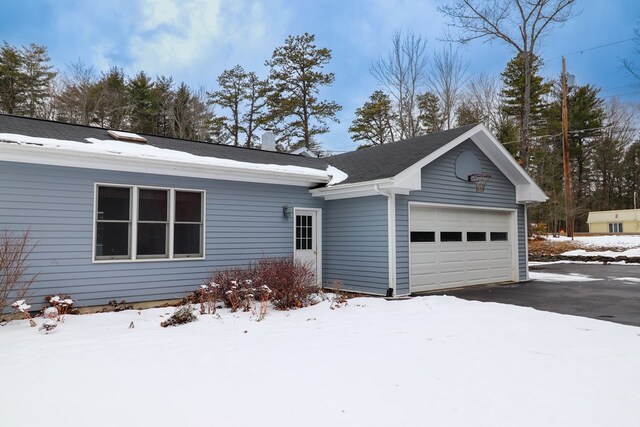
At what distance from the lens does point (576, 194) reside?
1464 inches

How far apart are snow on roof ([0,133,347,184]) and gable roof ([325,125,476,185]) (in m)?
0.65

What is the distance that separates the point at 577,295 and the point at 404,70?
19026 millimetres

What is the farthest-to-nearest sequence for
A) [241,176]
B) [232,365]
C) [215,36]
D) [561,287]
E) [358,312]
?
[215,36] < [561,287] < [241,176] < [358,312] < [232,365]

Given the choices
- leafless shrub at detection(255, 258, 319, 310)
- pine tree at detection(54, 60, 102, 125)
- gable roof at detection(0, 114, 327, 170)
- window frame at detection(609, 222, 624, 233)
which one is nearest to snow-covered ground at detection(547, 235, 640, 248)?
window frame at detection(609, 222, 624, 233)

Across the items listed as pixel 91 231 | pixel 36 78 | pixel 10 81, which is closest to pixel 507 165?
pixel 91 231

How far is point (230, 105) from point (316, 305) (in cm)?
2338

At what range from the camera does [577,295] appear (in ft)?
31.9

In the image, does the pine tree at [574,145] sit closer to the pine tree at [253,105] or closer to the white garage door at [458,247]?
the white garage door at [458,247]

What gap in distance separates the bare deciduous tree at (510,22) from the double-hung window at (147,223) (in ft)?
56.5

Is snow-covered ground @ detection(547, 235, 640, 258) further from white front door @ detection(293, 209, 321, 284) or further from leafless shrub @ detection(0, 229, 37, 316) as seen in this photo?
leafless shrub @ detection(0, 229, 37, 316)

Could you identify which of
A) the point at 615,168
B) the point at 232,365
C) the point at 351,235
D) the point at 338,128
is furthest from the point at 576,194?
the point at 232,365

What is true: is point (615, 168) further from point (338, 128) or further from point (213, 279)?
point (213, 279)

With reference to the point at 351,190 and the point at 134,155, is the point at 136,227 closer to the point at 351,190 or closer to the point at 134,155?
the point at 134,155

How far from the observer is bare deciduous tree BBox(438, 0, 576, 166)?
67.9 feet
